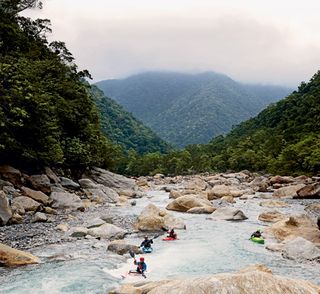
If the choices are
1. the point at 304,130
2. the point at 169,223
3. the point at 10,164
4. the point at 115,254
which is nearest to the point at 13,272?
the point at 115,254

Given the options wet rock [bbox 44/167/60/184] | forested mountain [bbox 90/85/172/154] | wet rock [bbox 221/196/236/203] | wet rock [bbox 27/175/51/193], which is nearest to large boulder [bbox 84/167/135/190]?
wet rock [bbox 44/167/60/184]

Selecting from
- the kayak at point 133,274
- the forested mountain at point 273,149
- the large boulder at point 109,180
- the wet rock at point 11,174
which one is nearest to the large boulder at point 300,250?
the kayak at point 133,274

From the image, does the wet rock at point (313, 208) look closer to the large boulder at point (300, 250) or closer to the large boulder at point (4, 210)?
the large boulder at point (300, 250)

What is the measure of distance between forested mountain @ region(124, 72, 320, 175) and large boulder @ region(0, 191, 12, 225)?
3755 centimetres

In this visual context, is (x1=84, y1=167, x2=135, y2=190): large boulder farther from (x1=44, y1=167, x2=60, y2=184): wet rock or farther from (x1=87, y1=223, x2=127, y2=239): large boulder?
(x1=87, y1=223, x2=127, y2=239): large boulder

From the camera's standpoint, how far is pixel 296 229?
20781 mm

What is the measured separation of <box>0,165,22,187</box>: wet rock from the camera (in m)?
28.3

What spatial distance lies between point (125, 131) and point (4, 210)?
4612 inches

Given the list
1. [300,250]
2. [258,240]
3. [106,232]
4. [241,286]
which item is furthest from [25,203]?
[241,286]

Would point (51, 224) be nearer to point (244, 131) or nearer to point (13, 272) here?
point (13, 272)

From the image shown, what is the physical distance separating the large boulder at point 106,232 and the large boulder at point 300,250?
8152 mm

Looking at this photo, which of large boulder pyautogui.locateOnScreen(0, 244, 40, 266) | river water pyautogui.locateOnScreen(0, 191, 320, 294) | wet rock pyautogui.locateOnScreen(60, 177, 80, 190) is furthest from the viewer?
wet rock pyautogui.locateOnScreen(60, 177, 80, 190)

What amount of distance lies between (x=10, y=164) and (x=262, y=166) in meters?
52.6

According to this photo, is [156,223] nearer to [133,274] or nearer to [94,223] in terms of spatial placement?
[94,223]
